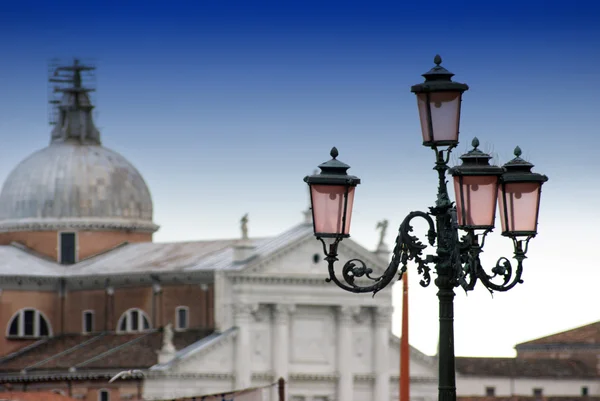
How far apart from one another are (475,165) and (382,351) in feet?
191

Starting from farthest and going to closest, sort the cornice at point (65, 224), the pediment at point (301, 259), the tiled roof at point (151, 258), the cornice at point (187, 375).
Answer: the cornice at point (65, 224) < the tiled roof at point (151, 258) < the pediment at point (301, 259) < the cornice at point (187, 375)

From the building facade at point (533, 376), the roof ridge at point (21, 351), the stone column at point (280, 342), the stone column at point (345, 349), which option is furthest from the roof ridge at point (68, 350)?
the building facade at point (533, 376)

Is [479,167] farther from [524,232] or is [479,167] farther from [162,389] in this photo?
[162,389]

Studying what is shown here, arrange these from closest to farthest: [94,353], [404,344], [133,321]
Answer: [404,344]
[94,353]
[133,321]

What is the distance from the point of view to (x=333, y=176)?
19438 millimetres

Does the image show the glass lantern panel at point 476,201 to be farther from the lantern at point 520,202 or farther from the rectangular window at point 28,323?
the rectangular window at point 28,323

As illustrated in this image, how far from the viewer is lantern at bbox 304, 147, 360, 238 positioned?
1927 centimetres

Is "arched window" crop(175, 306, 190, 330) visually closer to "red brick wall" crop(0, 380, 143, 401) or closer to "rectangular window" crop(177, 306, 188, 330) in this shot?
"rectangular window" crop(177, 306, 188, 330)

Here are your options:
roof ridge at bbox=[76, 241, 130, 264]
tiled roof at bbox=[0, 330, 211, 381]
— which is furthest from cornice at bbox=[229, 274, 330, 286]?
roof ridge at bbox=[76, 241, 130, 264]

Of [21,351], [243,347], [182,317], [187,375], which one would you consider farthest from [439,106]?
[21,351]

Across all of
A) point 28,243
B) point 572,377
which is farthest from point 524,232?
point 572,377

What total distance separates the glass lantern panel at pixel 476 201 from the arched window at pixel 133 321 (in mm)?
59097

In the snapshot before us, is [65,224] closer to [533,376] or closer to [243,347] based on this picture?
[243,347]

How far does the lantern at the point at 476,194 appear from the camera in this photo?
1895 centimetres
